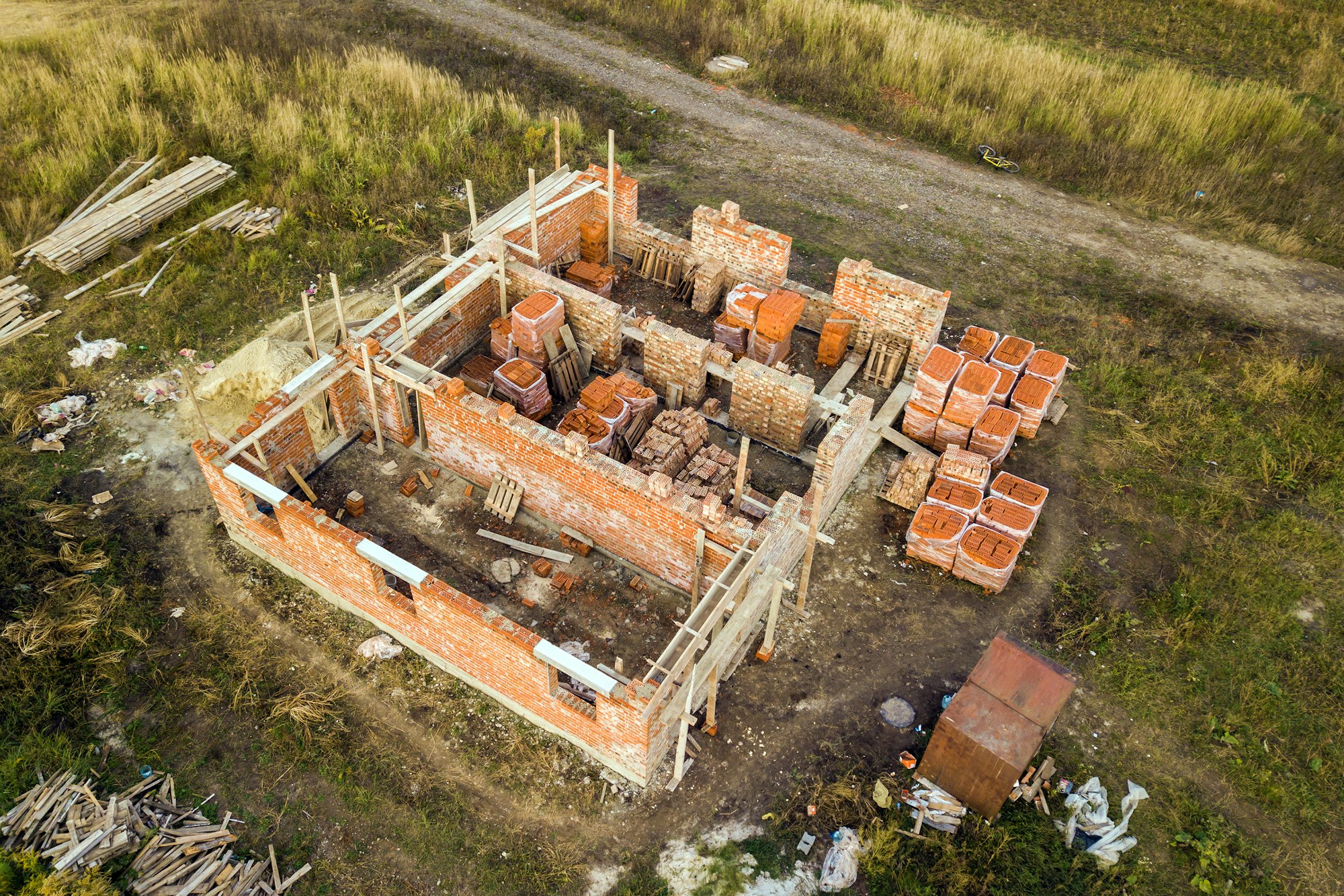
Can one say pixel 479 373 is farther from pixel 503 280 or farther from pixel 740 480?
pixel 740 480

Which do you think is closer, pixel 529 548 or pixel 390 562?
pixel 390 562

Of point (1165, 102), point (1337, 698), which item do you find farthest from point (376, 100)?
point (1337, 698)

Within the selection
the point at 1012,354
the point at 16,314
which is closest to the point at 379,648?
the point at 16,314

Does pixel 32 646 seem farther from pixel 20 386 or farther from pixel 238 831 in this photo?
pixel 20 386

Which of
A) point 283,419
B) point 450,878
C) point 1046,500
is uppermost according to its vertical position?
point 283,419

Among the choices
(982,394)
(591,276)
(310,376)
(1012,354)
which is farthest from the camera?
(591,276)

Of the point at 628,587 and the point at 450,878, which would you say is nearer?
the point at 450,878
